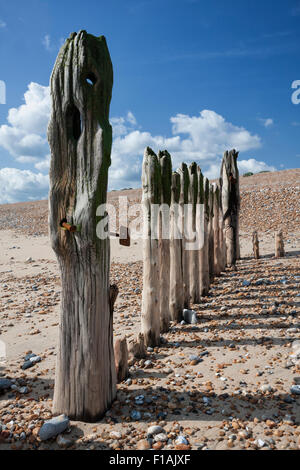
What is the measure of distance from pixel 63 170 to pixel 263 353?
401cm

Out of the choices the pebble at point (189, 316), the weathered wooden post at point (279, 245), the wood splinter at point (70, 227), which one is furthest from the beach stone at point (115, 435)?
the weathered wooden post at point (279, 245)

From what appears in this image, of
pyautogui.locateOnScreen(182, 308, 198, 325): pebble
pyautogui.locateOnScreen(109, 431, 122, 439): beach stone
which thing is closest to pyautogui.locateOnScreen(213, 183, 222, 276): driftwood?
pyautogui.locateOnScreen(182, 308, 198, 325): pebble

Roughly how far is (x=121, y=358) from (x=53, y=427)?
1.27m

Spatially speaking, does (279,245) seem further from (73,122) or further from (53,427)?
(53,427)

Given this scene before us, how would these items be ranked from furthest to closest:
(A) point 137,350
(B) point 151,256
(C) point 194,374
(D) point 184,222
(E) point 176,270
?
(D) point 184,222 → (E) point 176,270 → (B) point 151,256 → (A) point 137,350 → (C) point 194,374

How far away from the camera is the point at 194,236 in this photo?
319 inches

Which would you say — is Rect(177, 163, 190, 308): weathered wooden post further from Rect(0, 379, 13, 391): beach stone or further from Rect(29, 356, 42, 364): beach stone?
Rect(0, 379, 13, 391): beach stone

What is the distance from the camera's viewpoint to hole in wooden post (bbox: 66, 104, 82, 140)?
338 cm

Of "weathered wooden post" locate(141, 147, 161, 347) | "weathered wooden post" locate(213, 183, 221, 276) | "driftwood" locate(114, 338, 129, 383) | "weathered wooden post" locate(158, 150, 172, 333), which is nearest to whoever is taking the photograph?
"driftwood" locate(114, 338, 129, 383)

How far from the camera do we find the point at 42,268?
45.9 ft

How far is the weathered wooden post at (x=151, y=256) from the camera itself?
535cm

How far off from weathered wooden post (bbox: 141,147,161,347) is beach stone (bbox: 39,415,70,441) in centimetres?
221

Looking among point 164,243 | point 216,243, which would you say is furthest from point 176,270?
point 216,243
